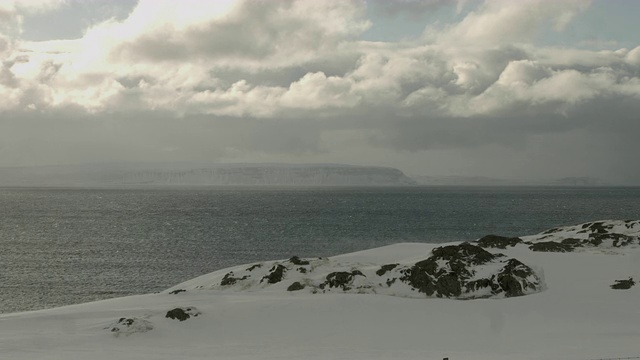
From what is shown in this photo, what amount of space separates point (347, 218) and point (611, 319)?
126m

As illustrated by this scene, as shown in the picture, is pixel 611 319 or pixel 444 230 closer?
pixel 611 319

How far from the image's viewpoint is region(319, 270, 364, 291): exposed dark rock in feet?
114

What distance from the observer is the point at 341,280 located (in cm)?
3519

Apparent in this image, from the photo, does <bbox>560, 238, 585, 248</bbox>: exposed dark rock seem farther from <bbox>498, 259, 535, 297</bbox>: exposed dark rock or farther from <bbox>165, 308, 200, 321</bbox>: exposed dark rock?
<bbox>165, 308, 200, 321</bbox>: exposed dark rock

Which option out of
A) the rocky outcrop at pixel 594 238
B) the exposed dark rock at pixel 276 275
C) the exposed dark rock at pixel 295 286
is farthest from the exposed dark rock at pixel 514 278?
the exposed dark rock at pixel 276 275

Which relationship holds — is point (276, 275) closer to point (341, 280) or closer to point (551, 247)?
point (341, 280)

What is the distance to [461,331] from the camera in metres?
27.1

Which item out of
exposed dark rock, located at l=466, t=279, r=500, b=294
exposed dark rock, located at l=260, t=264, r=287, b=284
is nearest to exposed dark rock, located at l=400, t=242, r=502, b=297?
exposed dark rock, located at l=466, t=279, r=500, b=294

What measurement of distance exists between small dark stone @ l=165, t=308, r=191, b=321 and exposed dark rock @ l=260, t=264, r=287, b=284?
961 centimetres

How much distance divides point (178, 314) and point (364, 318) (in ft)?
30.4

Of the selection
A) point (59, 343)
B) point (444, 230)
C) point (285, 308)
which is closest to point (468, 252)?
point (285, 308)

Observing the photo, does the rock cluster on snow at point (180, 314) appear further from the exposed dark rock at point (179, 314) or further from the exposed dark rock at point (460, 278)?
the exposed dark rock at point (460, 278)

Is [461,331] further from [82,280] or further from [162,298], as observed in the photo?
[82,280]

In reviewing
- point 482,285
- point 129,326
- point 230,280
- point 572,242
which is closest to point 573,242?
point 572,242
